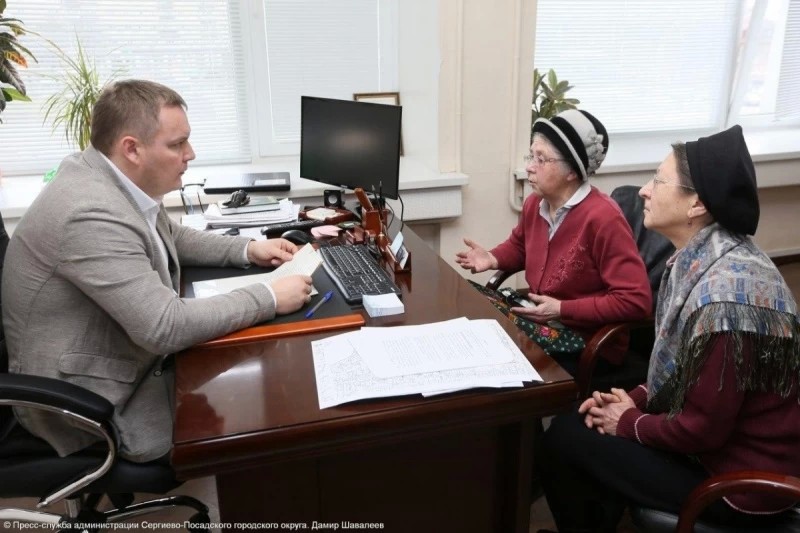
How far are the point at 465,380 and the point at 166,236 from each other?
92cm

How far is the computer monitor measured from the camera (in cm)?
209

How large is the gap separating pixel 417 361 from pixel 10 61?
228 centimetres

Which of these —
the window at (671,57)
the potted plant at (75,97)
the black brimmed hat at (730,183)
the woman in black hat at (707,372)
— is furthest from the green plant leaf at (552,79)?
the potted plant at (75,97)

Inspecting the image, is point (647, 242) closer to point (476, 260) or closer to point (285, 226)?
point (476, 260)

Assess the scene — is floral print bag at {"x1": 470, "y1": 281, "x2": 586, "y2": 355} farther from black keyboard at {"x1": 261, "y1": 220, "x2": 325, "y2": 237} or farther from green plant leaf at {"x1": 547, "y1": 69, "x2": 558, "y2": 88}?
green plant leaf at {"x1": 547, "y1": 69, "x2": 558, "y2": 88}

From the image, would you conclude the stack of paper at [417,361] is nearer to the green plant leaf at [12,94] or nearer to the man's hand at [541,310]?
the man's hand at [541,310]

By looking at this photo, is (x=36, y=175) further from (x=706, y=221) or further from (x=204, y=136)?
(x=706, y=221)

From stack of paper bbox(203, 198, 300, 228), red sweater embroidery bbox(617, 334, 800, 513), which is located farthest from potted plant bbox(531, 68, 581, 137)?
red sweater embroidery bbox(617, 334, 800, 513)

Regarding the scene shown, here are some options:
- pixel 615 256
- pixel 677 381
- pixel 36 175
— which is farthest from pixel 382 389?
pixel 36 175

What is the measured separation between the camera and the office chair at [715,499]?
104 centimetres

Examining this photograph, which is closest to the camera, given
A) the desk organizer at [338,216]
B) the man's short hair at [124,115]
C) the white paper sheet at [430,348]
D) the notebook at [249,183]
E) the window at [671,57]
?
the white paper sheet at [430,348]

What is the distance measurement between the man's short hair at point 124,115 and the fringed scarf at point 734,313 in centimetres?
119

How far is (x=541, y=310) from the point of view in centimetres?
178

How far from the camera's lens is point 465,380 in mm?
1058
